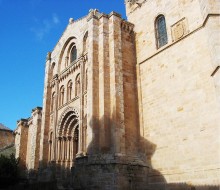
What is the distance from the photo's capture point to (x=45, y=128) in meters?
20.1

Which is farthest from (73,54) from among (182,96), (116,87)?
(182,96)

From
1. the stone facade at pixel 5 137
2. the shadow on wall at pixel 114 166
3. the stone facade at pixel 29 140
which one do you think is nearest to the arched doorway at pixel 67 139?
the shadow on wall at pixel 114 166

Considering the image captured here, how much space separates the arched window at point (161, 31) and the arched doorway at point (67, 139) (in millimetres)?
6841

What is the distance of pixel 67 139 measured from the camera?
60.2ft

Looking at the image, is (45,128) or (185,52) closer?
(185,52)

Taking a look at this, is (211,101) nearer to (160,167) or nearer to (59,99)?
(160,167)

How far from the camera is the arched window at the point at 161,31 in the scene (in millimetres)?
14656

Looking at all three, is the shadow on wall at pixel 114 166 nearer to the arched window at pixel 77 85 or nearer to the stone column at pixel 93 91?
the stone column at pixel 93 91

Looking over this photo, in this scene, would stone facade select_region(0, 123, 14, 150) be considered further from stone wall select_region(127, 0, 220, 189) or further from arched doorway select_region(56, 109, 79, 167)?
stone wall select_region(127, 0, 220, 189)

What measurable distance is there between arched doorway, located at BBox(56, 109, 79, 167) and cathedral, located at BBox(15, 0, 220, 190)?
0.07 meters

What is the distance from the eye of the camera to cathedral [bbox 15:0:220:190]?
1125 cm

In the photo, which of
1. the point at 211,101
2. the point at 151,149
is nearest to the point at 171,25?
the point at 211,101

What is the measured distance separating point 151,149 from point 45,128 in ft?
30.9

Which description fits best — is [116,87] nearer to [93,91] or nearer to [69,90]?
[93,91]
